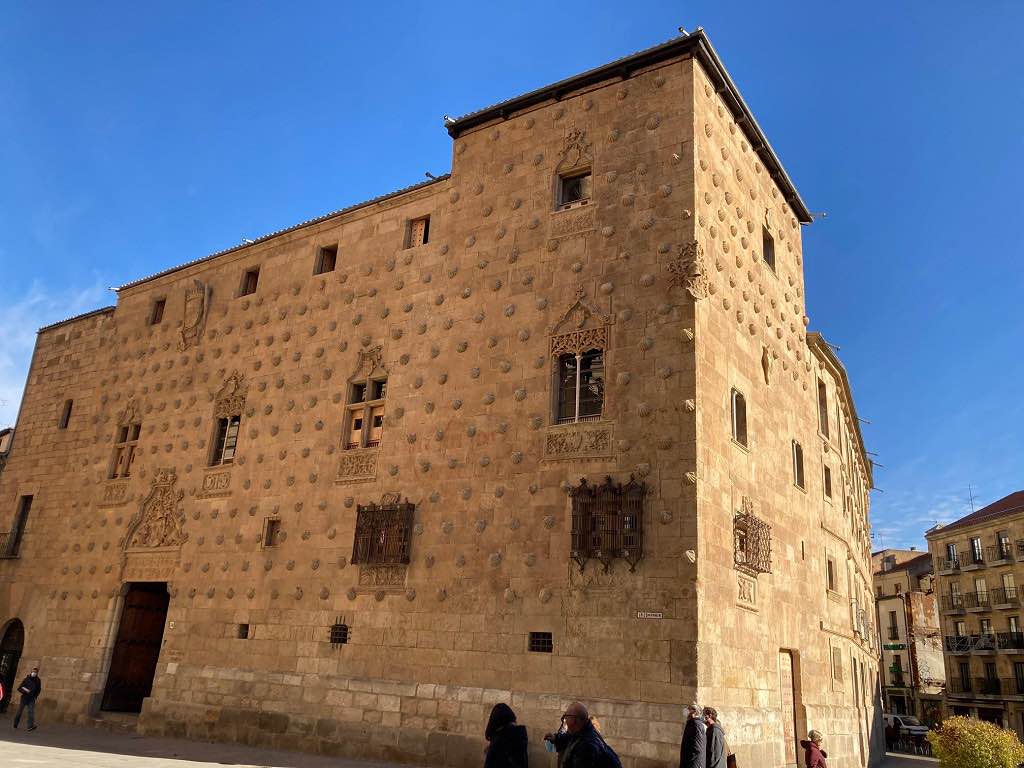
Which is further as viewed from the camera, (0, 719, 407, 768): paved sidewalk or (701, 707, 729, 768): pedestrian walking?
(0, 719, 407, 768): paved sidewalk

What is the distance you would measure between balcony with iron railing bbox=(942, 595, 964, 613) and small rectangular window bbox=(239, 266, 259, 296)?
131 feet

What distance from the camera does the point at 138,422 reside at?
1934cm

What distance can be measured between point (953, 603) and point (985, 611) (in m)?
2.38

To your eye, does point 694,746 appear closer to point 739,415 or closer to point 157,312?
point 739,415

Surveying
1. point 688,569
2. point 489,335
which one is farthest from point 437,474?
point 688,569

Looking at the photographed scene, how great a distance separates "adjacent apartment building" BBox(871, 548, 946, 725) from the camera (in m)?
46.9

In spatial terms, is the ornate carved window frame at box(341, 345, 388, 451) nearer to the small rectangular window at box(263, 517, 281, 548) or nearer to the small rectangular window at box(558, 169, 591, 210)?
the small rectangular window at box(263, 517, 281, 548)

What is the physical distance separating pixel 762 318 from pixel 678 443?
15.8 feet

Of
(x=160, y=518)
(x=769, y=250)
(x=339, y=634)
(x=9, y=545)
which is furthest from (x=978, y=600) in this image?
(x=9, y=545)

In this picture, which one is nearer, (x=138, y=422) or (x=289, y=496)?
(x=289, y=496)

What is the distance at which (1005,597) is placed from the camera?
Result: 128 ft

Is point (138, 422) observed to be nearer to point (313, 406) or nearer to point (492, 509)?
point (313, 406)

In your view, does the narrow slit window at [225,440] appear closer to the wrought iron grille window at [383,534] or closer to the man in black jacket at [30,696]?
the wrought iron grille window at [383,534]

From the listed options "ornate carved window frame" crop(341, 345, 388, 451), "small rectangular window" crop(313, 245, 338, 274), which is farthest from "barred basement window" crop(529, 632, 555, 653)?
"small rectangular window" crop(313, 245, 338, 274)
